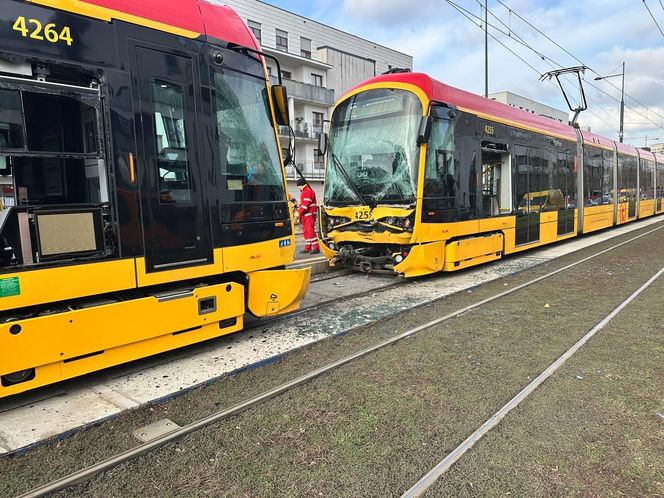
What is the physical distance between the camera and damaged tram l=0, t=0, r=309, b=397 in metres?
3.44

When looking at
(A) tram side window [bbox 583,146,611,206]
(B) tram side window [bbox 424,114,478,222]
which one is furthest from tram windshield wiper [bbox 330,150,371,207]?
(A) tram side window [bbox 583,146,611,206]

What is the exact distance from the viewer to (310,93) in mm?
35375

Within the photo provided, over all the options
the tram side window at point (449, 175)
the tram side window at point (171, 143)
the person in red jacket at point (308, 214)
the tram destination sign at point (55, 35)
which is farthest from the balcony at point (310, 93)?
the tram destination sign at point (55, 35)

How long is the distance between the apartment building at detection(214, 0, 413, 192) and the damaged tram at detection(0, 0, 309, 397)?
91.6 ft

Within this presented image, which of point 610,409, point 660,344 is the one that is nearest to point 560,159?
point 660,344

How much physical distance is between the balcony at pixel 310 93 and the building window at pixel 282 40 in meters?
2.60

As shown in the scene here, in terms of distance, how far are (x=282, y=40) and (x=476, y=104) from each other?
29.9 metres

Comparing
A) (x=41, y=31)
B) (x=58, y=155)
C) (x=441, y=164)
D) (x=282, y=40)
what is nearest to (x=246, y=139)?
(x=58, y=155)

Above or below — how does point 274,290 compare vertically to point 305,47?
below

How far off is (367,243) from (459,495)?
618 centimetres

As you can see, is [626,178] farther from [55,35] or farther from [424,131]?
[55,35]

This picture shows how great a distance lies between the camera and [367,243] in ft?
28.0

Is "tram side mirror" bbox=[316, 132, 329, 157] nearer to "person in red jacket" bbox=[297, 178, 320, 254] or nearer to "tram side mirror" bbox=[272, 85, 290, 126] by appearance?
"person in red jacket" bbox=[297, 178, 320, 254]

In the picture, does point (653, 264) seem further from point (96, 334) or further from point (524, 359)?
point (96, 334)
